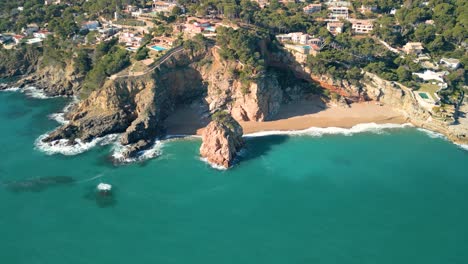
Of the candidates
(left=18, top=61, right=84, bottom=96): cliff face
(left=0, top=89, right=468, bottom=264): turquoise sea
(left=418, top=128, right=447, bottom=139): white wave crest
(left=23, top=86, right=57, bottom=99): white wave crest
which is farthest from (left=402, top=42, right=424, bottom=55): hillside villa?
(left=23, top=86, right=57, bottom=99): white wave crest

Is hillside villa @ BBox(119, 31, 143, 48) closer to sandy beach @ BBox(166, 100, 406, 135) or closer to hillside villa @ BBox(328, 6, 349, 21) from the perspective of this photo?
sandy beach @ BBox(166, 100, 406, 135)

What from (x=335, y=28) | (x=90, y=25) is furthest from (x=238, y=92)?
(x=90, y=25)

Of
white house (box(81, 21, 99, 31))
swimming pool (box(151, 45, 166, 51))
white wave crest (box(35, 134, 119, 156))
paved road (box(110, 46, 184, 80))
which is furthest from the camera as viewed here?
white house (box(81, 21, 99, 31))

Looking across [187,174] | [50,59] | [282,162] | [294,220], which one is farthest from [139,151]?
[50,59]

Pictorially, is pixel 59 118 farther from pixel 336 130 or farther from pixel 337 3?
pixel 337 3

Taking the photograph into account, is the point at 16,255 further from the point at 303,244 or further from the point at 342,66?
the point at 342,66

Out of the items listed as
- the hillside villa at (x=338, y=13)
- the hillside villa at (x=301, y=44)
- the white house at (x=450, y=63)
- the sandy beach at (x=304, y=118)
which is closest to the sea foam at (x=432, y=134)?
the sandy beach at (x=304, y=118)

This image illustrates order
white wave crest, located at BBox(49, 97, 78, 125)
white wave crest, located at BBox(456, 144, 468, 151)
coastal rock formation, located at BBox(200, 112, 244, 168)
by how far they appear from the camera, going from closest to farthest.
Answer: coastal rock formation, located at BBox(200, 112, 244, 168)
white wave crest, located at BBox(456, 144, 468, 151)
white wave crest, located at BBox(49, 97, 78, 125)
